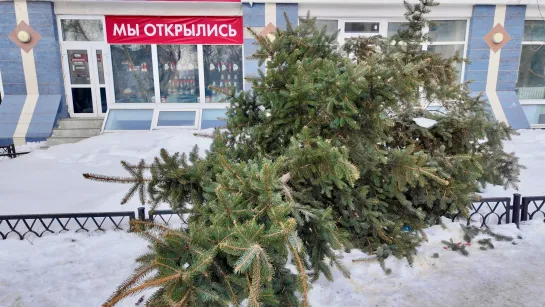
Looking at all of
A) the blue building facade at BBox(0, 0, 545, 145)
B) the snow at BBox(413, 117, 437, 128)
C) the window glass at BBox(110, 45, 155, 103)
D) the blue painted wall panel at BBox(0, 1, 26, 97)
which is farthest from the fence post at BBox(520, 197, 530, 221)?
the blue painted wall panel at BBox(0, 1, 26, 97)

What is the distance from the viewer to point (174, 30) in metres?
9.78

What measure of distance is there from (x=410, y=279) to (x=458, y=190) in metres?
1.27

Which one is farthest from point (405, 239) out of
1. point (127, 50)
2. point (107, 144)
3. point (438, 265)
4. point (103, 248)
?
point (127, 50)

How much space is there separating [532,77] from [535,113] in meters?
1.12

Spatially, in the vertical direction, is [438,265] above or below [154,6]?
below

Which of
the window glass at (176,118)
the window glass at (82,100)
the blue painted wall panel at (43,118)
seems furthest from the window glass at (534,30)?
the blue painted wall panel at (43,118)

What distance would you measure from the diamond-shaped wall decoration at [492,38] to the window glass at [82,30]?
10.8 m

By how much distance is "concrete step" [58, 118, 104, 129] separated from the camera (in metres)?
9.55

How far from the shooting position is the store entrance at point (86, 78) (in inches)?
385

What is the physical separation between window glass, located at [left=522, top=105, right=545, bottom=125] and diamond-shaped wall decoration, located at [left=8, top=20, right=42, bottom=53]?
1383cm

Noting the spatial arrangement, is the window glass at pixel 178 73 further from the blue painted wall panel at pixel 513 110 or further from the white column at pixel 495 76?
the blue painted wall panel at pixel 513 110

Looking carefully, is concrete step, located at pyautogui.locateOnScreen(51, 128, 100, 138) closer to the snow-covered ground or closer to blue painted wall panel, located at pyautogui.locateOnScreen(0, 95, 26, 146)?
blue painted wall panel, located at pyautogui.locateOnScreen(0, 95, 26, 146)

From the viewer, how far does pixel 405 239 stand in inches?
123

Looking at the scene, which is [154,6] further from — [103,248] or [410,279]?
[410,279]
